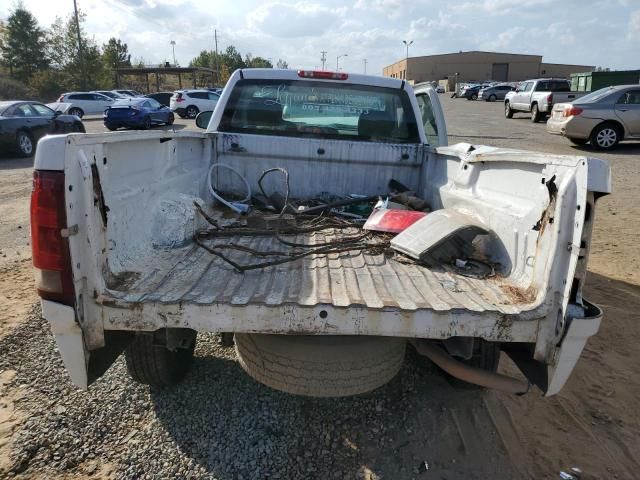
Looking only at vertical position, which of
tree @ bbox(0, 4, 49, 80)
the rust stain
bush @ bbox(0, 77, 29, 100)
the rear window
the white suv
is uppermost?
tree @ bbox(0, 4, 49, 80)

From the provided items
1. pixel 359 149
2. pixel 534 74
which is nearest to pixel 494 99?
pixel 534 74

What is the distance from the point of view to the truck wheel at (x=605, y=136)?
47.2 ft

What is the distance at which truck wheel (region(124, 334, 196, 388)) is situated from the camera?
2.77 metres

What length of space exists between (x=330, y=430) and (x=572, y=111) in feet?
47.7

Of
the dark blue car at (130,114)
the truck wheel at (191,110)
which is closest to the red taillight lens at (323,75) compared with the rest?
the dark blue car at (130,114)

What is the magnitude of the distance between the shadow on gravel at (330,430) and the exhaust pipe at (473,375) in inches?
17.8

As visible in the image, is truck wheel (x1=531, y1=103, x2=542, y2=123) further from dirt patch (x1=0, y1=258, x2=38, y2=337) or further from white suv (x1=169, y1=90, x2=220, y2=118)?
dirt patch (x1=0, y1=258, x2=38, y2=337)

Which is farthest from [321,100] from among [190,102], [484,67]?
[484,67]

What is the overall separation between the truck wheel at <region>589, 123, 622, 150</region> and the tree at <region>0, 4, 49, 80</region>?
167ft

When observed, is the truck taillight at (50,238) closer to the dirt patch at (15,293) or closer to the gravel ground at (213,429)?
the gravel ground at (213,429)

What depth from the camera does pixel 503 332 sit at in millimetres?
2117

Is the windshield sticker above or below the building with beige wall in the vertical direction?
below

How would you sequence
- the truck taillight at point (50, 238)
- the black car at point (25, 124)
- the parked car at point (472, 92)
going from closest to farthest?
the truck taillight at point (50, 238) < the black car at point (25, 124) < the parked car at point (472, 92)

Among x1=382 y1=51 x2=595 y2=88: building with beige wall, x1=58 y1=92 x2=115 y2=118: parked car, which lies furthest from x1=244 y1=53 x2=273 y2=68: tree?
x1=58 y1=92 x2=115 y2=118: parked car
